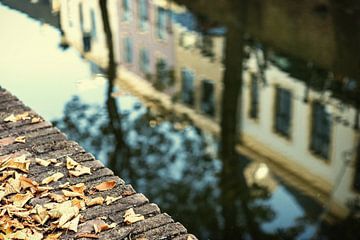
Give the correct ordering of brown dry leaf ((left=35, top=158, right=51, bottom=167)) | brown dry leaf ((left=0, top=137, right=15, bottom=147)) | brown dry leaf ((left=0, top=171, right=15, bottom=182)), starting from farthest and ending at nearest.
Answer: brown dry leaf ((left=0, top=137, right=15, bottom=147)) → brown dry leaf ((left=35, top=158, right=51, bottom=167)) → brown dry leaf ((left=0, top=171, right=15, bottom=182))

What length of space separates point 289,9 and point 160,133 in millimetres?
12481

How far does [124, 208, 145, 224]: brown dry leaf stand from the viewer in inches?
191

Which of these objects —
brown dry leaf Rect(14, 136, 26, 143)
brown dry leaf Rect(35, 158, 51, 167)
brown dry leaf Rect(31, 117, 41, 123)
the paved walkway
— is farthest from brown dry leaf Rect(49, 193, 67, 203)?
brown dry leaf Rect(31, 117, 41, 123)

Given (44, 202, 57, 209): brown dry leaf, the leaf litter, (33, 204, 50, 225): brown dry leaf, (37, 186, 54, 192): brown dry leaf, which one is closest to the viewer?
the leaf litter

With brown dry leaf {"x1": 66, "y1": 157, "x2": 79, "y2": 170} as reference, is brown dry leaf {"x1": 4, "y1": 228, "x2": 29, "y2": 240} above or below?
below

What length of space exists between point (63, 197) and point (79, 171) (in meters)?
0.41

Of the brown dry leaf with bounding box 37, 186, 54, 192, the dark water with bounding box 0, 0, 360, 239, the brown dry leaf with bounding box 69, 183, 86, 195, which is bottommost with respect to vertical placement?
the dark water with bounding box 0, 0, 360, 239

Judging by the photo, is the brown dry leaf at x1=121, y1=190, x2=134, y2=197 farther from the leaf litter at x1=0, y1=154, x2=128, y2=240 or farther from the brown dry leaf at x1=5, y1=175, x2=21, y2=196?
the brown dry leaf at x1=5, y1=175, x2=21, y2=196

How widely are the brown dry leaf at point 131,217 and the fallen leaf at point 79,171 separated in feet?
2.56

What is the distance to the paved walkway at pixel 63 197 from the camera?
4781 millimetres

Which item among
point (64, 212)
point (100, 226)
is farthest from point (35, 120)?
point (100, 226)

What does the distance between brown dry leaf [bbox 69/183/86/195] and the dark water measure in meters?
5.33

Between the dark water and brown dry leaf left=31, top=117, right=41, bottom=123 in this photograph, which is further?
the dark water

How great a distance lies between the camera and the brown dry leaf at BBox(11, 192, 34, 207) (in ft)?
16.9
